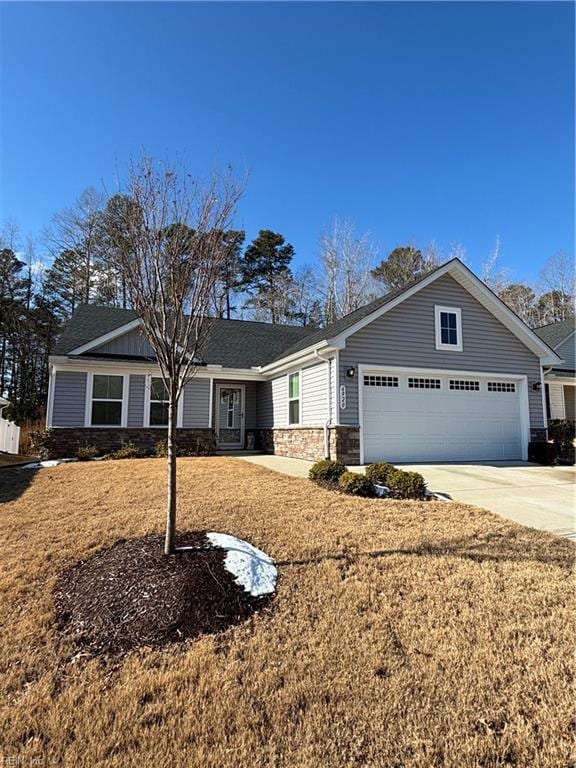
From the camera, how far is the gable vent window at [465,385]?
11.8m

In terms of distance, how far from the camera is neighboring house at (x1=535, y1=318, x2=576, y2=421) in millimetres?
14945

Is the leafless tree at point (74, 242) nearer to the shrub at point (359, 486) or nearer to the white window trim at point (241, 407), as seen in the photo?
the white window trim at point (241, 407)

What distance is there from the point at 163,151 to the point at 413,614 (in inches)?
199

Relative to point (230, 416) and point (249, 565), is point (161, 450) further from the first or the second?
point (249, 565)

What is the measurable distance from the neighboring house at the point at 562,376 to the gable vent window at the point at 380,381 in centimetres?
569

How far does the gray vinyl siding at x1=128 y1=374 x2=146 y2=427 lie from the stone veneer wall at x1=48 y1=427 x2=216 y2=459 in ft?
0.93

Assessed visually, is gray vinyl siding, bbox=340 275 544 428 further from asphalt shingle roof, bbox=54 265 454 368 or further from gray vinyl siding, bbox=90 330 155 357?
gray vinyl siding, bbox=90 330 155 357

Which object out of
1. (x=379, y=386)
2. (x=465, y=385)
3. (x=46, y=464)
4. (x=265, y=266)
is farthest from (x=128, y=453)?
(x=265, y=266)

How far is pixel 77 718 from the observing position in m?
2.13

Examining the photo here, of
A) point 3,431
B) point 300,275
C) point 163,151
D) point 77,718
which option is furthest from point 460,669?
point 300,275

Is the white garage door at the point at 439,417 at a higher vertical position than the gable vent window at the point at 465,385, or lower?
lower

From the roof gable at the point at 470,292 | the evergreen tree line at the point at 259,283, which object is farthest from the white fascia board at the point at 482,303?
the evergreen tree line at the point at 259,283

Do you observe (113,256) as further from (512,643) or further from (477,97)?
(477,97)

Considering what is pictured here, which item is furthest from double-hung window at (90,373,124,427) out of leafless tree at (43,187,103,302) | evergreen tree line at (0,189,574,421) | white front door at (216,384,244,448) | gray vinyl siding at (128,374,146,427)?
leafless tree at (43,187,103,302)
